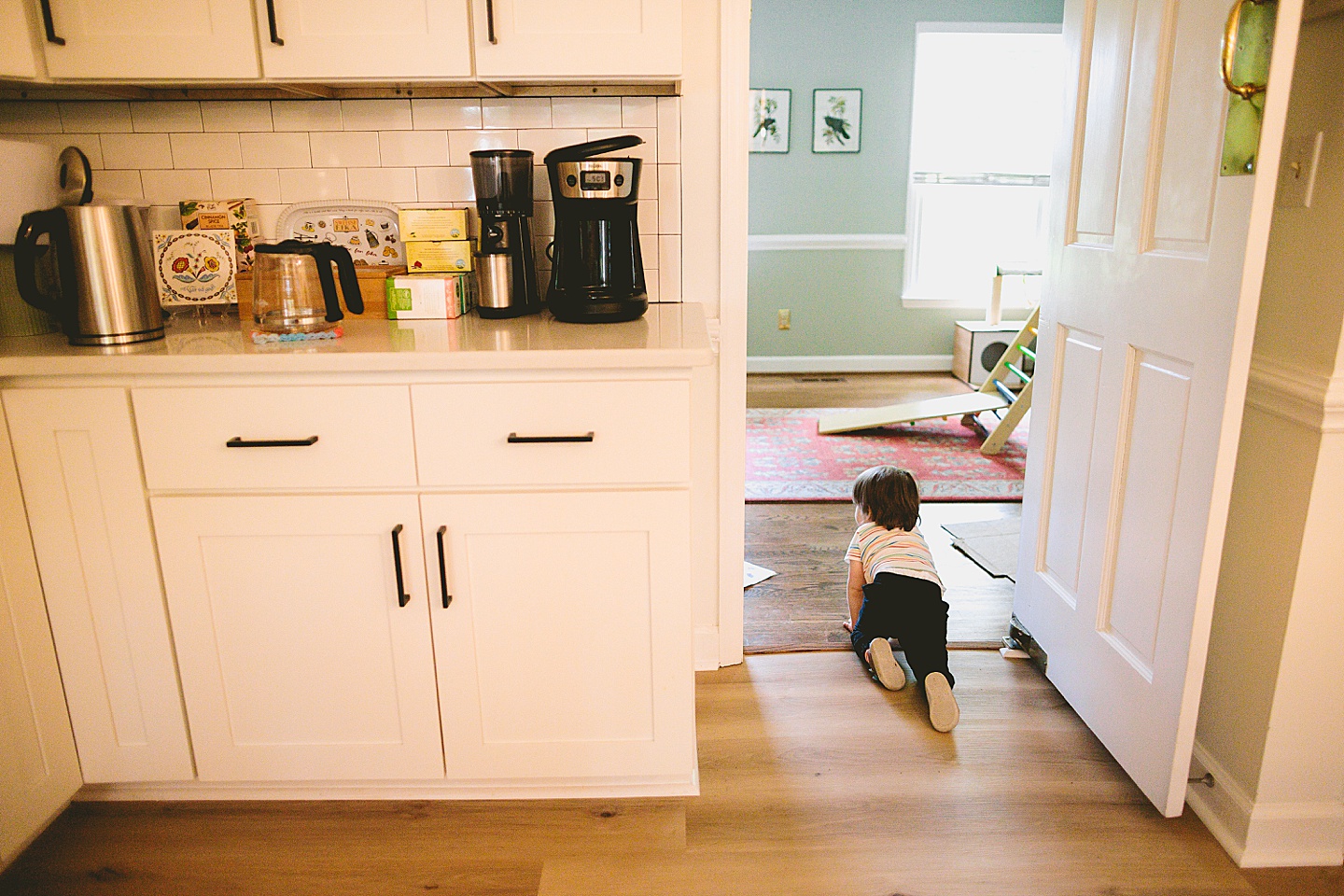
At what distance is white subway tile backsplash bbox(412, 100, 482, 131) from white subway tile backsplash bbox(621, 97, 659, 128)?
1.08ft

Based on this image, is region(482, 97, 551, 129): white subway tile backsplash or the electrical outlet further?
region(482, 97, 551, 129): white subway tile backsplash

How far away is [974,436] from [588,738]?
335 centimetres

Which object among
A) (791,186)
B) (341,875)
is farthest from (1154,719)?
(791,186)

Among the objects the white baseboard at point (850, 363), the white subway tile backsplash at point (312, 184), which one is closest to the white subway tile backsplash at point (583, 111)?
the white subway tile backsplash at point (312, 184)

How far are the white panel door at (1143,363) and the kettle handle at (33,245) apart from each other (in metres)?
2.01

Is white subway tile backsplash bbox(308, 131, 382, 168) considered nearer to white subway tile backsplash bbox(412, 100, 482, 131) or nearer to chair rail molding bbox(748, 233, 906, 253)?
white subway tile backsplash bbox(412, 100, 482, 131)

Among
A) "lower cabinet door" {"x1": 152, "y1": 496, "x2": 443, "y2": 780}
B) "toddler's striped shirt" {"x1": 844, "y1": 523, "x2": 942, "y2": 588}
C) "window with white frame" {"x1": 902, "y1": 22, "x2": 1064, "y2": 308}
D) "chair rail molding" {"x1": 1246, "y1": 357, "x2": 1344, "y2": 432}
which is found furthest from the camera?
"window with white frame" {"x1": 902, "y1": 22, "x2": 1064, "y2": 308}

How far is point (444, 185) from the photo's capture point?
2.04m

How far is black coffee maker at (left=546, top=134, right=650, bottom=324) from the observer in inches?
68.2

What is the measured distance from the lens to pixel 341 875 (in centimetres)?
162

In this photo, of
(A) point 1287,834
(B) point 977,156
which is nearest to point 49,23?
(A) point 1287,834

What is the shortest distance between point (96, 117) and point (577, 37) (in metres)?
1.15

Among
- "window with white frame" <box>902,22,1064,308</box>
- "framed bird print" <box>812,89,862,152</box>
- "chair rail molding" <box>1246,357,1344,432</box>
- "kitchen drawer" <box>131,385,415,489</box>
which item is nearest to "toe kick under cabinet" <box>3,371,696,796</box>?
"kitchen drawer" <box>131,385,415,489</box>

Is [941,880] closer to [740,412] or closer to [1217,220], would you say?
[740,412]
